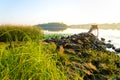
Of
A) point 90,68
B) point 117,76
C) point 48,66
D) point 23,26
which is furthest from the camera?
point 23,26

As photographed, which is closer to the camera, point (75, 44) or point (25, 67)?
point (25, 67)

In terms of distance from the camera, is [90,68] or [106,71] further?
[106,71]

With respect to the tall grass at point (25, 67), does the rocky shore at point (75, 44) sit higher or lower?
lower

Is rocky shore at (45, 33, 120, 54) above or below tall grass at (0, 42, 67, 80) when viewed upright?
below

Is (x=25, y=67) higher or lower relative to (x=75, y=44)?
higher

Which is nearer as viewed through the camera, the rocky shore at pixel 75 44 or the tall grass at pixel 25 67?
the tall grass at pixel 25 67

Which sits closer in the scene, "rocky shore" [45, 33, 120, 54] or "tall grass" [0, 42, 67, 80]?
"tall grass" [0, 42, 67, 80]

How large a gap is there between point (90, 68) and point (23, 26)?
44.1 feet

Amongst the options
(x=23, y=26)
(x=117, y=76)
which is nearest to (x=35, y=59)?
(x=117, y=76)

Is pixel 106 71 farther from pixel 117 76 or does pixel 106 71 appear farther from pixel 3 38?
pixel 3 38

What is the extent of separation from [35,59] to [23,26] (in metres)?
17.8

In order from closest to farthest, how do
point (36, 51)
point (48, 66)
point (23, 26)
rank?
1. point (48, 66)
2. point (36, 51)
3. point (23, 26)

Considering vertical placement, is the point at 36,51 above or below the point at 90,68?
above

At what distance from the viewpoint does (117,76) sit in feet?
36.1
